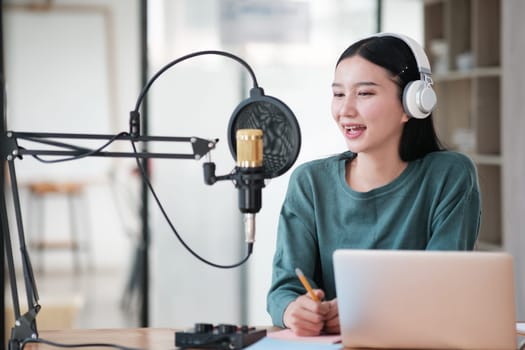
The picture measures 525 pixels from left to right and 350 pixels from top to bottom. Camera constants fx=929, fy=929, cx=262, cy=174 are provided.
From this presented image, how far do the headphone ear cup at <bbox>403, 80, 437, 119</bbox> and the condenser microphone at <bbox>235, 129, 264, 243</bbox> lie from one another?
52 centimetres

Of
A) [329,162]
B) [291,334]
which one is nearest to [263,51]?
[329,162]

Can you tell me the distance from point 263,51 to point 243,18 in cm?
18

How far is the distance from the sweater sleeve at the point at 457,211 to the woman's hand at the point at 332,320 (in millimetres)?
311

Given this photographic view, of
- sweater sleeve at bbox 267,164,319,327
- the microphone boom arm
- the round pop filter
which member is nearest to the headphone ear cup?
sweater sleeve at bbox 267,164,319,327

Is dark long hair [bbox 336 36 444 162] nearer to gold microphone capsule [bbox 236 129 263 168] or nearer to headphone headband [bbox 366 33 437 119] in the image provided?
headphone headband [bbox 366 33 437 119]

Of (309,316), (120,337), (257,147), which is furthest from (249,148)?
(120,337)

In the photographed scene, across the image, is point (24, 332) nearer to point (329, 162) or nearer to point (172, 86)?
point (329, 162)

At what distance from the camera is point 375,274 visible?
167 centimetres

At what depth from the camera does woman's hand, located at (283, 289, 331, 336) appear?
1906mm

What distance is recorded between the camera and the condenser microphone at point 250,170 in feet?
5.68

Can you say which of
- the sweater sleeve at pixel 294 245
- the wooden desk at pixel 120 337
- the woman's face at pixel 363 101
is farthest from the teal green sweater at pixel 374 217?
the wooden desk at pixel 120 337

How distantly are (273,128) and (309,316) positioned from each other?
1.31 ft

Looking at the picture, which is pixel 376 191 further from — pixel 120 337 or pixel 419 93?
pixel 120 337

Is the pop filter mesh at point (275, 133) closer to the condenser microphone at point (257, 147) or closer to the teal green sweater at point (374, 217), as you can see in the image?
the condenser microphone at point (257, 147)
